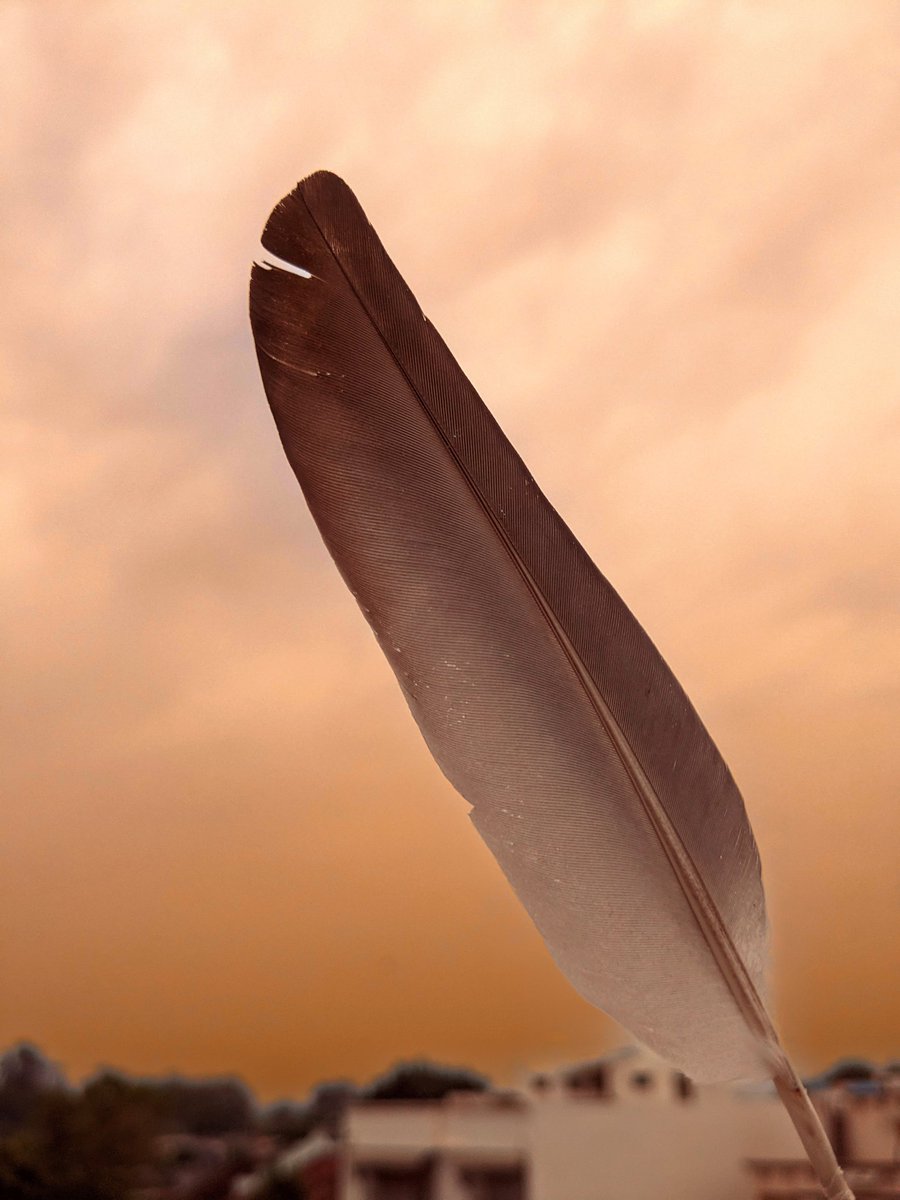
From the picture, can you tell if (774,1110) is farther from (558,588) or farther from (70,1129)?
(70,1129)

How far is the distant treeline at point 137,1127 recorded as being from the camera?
14344 mm

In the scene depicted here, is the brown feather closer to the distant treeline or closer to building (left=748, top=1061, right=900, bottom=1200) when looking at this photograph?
building (left=748, top=1061, right=900, bottom=1200)

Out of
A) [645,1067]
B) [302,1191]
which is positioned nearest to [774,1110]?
[645,1067]

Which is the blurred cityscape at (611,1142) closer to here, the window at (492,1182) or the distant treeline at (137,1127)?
the window at (492,1182)

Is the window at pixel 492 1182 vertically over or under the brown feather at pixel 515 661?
under

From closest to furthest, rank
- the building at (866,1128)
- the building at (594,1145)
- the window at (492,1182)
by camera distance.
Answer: the building at (866,1128)
the building at (594,1145)
the window at (492,1182)

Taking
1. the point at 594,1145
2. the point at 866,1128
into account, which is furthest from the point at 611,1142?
the point at 866,1128

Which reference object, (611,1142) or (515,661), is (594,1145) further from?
(515,661)

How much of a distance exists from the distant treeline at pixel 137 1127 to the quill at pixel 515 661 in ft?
43.0

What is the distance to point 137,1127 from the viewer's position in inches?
610

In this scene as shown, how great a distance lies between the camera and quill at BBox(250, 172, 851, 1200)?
125 centimetres

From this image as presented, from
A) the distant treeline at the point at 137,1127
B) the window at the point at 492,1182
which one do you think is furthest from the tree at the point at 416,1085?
the window at the point at 492,1182

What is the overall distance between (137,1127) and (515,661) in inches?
641

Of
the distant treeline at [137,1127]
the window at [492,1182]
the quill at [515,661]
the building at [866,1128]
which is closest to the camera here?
the quill at [515,661]
